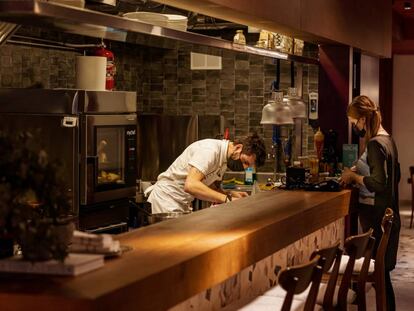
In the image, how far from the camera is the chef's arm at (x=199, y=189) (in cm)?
633

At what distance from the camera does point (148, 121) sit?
9219mm

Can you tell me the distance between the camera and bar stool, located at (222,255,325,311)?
3.38m

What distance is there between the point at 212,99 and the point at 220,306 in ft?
18.4

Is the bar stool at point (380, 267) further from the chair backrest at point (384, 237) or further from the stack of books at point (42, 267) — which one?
the stack of books at point (42, 267)

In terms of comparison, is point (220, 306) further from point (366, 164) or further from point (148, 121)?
point (148, 121)

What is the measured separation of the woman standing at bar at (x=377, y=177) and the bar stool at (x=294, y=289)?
2188mm

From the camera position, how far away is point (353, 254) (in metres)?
4.50

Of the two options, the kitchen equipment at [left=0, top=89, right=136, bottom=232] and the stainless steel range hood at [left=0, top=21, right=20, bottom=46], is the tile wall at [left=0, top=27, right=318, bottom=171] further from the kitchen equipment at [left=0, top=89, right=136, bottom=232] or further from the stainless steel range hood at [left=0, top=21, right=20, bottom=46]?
the stainless steel range hood at [left=0, top=21, right=20, bottom=46]

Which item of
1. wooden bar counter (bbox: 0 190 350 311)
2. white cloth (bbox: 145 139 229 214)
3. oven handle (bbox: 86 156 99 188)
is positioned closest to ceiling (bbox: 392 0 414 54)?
white cloth (bbox: 145 139 229 214)

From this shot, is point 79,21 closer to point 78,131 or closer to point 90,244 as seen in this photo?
point 90,244

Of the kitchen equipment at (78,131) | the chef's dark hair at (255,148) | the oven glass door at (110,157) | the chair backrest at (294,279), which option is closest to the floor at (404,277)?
the chef's dark hair at (255,148)

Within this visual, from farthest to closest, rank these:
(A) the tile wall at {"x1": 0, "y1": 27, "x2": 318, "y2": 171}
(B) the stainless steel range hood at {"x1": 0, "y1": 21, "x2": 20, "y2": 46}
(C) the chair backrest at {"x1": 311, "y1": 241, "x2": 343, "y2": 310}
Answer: (A) the tile wall at {"x1": 0, "y1": 27, "x2": 318, "y2": 171}
(B) the stainless steel range hood at {"x1": 0, "y1": 21, "x2": 20, "y2": 46}
(C) the chair backrest at {"x1": 311, "y1": 241, "x2": 343, "y2": 310}

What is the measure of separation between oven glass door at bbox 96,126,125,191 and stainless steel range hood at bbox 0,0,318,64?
2097mm

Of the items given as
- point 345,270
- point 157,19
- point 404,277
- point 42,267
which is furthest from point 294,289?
point 404,277
